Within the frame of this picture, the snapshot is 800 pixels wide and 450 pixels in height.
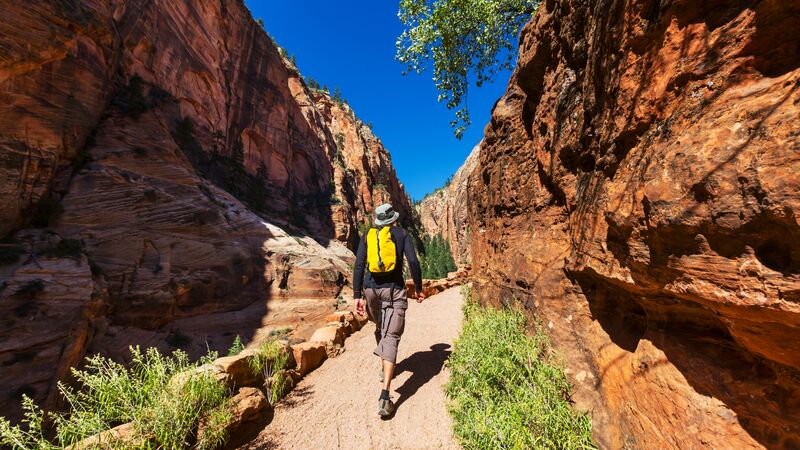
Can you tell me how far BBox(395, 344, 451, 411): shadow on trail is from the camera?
405cm

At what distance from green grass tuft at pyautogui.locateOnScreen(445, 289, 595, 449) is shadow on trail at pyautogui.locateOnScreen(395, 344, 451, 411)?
0.61m

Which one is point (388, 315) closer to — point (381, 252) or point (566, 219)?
point (381, 252)

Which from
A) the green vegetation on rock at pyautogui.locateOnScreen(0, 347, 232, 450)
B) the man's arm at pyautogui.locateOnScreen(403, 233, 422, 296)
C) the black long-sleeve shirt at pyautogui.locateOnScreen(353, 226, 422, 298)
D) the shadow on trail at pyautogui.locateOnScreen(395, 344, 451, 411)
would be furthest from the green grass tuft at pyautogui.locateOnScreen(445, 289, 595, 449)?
the green vegetation on rock at pyautogui.locateOnScreen(0, 347, 232, 450)

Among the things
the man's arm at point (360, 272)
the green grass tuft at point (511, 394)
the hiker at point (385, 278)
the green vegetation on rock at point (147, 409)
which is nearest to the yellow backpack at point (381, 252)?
the hiker at point (385, 278)

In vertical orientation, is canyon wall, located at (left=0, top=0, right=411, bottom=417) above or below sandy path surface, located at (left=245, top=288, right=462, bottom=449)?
above

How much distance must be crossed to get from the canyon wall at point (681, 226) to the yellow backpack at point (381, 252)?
75.3 inches

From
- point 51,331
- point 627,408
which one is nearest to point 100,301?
point 51,331

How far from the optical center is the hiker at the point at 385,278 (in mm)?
3877

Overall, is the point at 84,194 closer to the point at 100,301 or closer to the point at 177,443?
the point at 100,301

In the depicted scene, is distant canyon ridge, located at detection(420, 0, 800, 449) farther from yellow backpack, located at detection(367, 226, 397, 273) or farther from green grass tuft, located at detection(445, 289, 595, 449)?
yellow backpack, located at detection(367, 226, 397, 273)

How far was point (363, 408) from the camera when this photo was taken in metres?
3.69

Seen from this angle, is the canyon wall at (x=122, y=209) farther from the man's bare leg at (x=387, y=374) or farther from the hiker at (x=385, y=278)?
the man's bare leg at (x=387, y=374)

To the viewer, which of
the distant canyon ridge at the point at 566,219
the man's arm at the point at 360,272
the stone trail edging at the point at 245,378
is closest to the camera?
the distant canyon ridge at the point at 566,219

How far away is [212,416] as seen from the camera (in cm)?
284
